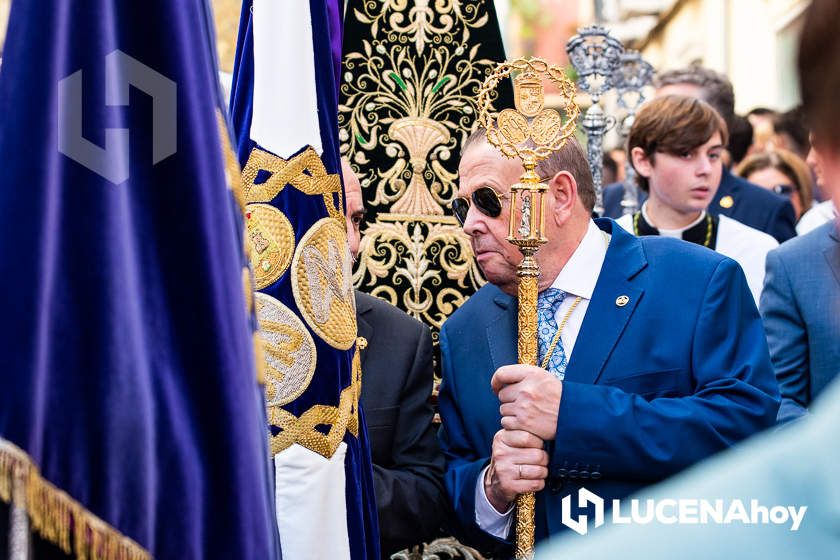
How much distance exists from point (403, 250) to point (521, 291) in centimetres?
105

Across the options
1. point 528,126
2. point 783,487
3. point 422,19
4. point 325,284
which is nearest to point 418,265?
point 422,19

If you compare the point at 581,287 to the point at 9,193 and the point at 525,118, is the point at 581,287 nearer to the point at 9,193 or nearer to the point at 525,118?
the point at 525,118

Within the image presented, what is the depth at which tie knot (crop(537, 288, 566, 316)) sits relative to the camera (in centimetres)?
325

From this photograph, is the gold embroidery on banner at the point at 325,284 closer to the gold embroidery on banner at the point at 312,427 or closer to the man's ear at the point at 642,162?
the gold embroidery on banner at the point at 312,427

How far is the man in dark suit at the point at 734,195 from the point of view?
526 cm

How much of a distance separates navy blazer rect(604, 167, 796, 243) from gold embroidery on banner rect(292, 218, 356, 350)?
3.09 metres

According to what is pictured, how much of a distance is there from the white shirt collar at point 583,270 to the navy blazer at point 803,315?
94cm

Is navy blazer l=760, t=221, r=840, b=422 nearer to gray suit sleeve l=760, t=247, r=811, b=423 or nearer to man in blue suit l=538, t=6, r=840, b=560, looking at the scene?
gray suit sleeve l=760, t=247, r=811, b=423

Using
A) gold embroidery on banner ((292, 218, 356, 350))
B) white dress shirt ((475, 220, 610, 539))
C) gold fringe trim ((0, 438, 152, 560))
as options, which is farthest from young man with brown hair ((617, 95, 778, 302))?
gold fringe trim ((0, 438, 152, 560))

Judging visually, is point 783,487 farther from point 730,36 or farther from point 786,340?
point 730,36

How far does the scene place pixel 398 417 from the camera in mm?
3396

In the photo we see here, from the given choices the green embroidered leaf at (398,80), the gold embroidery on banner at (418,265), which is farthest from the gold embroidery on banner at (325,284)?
the green embroidered leaf at (398,80)

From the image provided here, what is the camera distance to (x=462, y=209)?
335 cm

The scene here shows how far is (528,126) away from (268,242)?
0.79 meters
